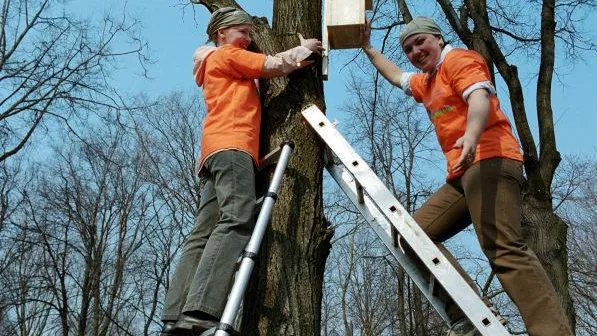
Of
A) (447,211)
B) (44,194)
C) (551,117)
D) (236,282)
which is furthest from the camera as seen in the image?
(44,194)

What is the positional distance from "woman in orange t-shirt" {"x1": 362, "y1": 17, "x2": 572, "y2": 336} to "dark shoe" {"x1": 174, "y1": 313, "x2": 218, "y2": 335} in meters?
1.19

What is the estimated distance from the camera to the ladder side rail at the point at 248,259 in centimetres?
253

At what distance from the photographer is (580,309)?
78.0 ft

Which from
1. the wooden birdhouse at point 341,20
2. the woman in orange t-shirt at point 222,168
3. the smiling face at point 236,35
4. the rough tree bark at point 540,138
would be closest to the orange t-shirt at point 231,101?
the woman in orange t-shirt at point 222,168

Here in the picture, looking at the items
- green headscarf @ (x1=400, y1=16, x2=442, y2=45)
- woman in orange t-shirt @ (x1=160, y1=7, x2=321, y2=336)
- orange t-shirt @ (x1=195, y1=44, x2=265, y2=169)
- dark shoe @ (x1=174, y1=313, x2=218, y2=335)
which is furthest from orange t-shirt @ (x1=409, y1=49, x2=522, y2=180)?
dark shoe @ (x1=174, y1=313, x2=218, y2=335)

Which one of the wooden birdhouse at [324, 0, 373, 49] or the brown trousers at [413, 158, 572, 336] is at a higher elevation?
the wooden birdhouse at [324, 0, 373, 49]

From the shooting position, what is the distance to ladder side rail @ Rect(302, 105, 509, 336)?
275 cm

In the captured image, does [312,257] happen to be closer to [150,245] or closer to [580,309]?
[150,245]

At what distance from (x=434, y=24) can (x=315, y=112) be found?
2.74 feet

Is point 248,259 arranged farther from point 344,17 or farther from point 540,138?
point 540,138

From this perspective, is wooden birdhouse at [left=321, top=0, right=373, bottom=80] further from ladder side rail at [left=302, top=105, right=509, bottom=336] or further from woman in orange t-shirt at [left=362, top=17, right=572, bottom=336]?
ladder side rail at [left=302, top=105, right=509, bottom=336]

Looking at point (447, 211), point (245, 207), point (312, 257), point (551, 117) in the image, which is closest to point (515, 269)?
point (447, 211)

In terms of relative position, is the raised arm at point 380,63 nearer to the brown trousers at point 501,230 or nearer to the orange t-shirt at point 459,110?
the orange t-shirt at point 459,110

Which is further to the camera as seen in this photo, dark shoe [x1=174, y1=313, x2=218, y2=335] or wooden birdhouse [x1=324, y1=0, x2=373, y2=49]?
wooden birdhouse [x1=324, y1=0, x2=373, y2=49]
